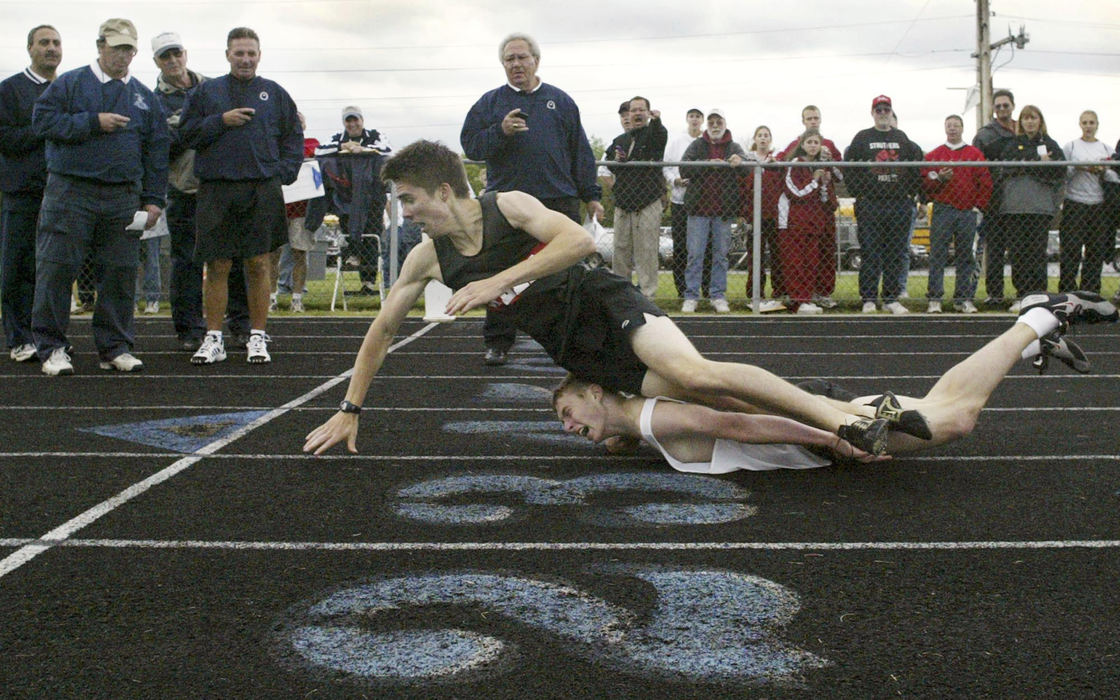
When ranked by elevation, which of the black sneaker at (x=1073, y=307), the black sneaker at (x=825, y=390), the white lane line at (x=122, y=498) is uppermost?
the black sneaker at (x=1073, y=307)

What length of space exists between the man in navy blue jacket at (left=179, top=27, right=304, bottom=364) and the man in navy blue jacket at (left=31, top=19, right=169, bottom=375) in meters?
0.30

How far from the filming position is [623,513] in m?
4.58

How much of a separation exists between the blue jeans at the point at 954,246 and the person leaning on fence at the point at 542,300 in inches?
308

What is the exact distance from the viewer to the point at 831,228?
1262 centimetres

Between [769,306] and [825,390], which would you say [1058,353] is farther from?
[769,306]

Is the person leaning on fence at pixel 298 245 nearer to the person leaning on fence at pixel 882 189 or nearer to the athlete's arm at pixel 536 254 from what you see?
the person leaning on fence at pixel 882 189

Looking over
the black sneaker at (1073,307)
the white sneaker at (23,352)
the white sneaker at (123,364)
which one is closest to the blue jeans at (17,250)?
the white sneaker at (23,352)

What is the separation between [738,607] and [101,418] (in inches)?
174

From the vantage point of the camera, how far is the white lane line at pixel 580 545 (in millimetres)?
4086

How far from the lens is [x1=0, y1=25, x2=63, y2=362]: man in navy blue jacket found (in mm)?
8539

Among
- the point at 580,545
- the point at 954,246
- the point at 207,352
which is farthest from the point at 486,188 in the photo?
the point at 954,246

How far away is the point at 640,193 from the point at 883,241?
2.42 meters

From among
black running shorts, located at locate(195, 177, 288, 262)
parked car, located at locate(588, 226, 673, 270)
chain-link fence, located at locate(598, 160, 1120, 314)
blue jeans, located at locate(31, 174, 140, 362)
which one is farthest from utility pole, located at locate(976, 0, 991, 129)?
blue jeans, located at locate(31, 174, 140, 362)

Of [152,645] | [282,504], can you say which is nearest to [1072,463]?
[282,504]
